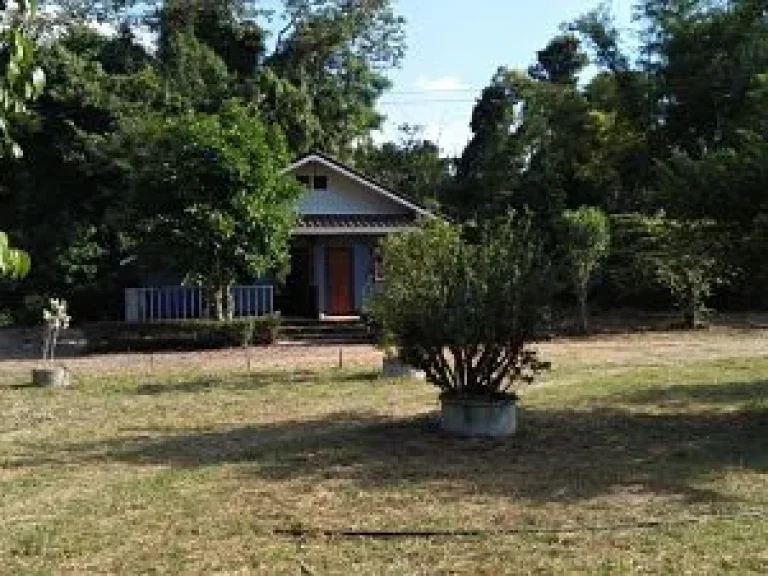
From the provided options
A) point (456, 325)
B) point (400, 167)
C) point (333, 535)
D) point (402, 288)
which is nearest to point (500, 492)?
point (333, 535)

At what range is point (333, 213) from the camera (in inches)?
1268

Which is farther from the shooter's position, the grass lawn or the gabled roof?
the gabled roof

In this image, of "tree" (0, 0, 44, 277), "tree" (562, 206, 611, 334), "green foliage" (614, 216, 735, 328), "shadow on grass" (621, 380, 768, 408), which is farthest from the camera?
"tree" (562, 206, 611, 334)

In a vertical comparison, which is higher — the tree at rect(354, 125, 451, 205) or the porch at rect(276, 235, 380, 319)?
the tree at rect(354, 125, 451, 205)

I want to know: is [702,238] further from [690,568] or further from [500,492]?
[690,568]

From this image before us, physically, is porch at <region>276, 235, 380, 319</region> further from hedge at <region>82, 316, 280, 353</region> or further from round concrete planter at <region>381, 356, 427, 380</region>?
round concrete planter at <region>381, 356, 427, 380</region>

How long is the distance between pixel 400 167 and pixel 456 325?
39.5m

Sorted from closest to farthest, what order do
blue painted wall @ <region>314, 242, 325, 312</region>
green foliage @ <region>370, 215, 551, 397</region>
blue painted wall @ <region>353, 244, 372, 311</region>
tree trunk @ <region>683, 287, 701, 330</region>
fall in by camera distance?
1. green foliage @ <region>370, 215, 551, 397</region>
2. tree trunk @ <region>683, 287, 701, 330</region>
3. blue painted wall @ <region>314, 242, 325, 312</region>
4. blue painted wall @ <region>353, 244, 372, 311</region>

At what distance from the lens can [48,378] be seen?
1781 centimetres

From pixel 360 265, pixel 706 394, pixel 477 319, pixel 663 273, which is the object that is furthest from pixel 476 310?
pixel 360 265

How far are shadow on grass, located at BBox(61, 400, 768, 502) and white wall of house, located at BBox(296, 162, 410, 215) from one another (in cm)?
1923

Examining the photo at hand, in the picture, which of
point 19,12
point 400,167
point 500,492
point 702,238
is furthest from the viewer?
point 400,167

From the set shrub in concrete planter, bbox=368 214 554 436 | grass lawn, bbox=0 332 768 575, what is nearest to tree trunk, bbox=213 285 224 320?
grass lawn, bbox=0 332 768 575

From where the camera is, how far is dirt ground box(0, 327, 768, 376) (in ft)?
67.1
